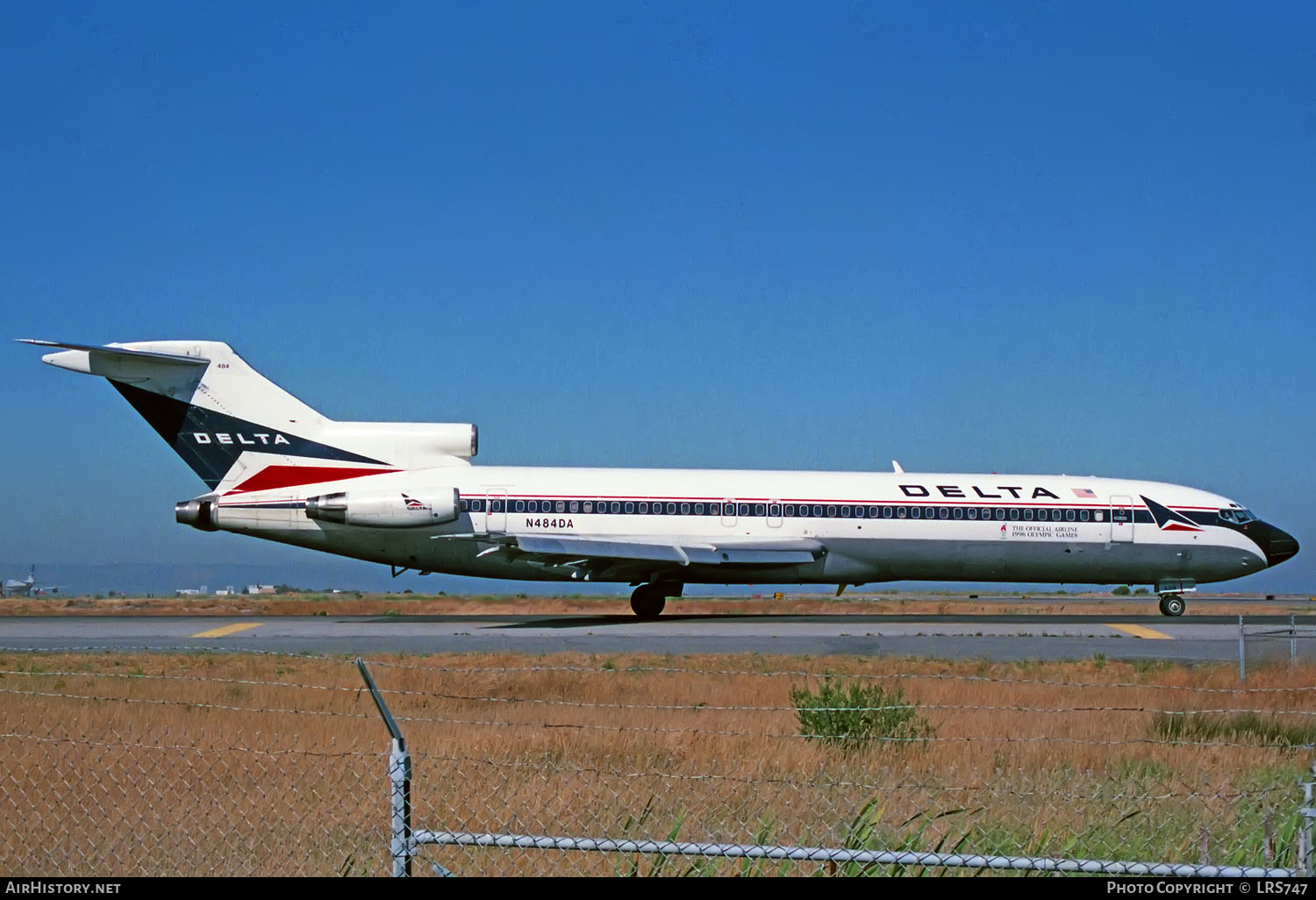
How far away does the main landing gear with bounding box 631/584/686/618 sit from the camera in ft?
98.6

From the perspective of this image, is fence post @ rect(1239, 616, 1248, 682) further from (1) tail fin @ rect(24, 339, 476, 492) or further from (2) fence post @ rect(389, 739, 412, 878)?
(1) tail fin @ rect(24, 339, 476, 492)

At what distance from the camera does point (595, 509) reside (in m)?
29.0

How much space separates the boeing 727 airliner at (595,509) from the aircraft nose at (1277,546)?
1.73 m

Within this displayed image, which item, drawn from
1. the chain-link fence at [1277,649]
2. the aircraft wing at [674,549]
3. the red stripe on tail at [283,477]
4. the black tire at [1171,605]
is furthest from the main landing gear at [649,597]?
the chain-link fence at [1277,649]

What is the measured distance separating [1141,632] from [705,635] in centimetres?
908

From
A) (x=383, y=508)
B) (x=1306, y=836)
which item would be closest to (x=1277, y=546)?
(x=383, y=508)

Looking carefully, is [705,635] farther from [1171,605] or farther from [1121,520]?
[1171,605]

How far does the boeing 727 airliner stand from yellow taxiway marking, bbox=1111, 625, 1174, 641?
158 inches

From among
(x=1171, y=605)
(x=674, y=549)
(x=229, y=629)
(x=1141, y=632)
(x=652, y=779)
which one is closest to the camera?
(x=652, y=779)

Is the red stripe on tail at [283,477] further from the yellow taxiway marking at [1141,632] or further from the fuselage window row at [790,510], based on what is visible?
the yellow taxiway marking at [1141,632]

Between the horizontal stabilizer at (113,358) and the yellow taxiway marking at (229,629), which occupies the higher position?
the horizontal stabilizer at (113,358)

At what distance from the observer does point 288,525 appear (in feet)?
95.6

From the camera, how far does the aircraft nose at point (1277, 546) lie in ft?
102
